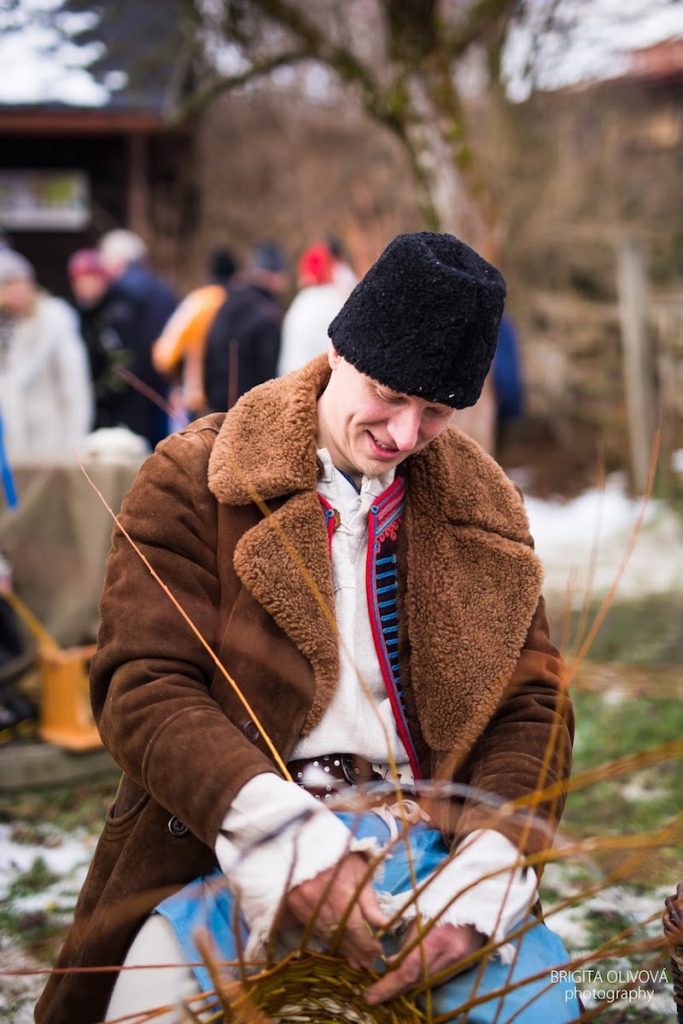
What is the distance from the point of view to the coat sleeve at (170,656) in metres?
1.61

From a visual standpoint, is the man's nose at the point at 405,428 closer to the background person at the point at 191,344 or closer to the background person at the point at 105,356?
the background person at the point at 191,344

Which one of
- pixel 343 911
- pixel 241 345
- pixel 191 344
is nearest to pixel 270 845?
pixel 343 911

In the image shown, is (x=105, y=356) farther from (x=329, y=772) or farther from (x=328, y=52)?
(x=329, y=772)

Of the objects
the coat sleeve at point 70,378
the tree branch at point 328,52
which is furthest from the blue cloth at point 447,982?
the tree branch at point 328,52

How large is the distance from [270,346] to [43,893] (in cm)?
337

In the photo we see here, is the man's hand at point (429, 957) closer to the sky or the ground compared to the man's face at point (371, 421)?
closer to the ground

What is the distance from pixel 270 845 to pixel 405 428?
24.9 inches

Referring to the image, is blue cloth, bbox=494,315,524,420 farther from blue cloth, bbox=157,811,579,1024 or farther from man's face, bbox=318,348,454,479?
blue cloth, bbox=157,811,579,1024

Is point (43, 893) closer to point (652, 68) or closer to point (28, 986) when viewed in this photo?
point (28, 986)

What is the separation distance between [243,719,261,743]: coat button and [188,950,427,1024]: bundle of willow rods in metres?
0.35

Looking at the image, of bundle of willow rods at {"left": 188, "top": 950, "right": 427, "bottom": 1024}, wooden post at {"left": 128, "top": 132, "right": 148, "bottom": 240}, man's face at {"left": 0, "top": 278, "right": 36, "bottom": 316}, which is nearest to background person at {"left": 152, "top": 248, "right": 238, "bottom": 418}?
man's face at {"left": 0, "top": 278, "right": 36, "bottom": 316}

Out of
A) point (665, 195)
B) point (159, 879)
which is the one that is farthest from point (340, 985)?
point (665, 195)

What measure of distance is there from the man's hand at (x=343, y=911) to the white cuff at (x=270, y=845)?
14 millimetres

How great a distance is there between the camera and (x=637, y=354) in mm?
8266
